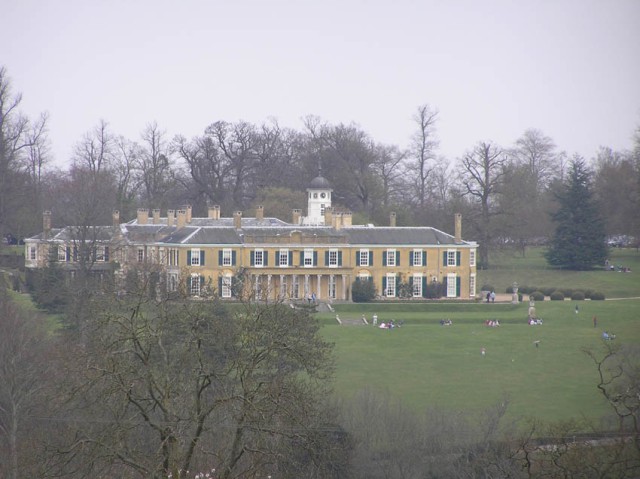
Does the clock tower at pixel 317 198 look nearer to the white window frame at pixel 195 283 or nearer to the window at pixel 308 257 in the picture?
the window at pixel 308 257

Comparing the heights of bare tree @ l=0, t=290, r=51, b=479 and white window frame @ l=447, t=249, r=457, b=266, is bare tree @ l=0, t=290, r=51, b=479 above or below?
below

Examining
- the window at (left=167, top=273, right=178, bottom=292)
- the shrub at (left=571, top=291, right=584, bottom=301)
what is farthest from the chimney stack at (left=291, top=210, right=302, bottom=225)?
the window at (left=167, top=273, right=178, bottom=292)

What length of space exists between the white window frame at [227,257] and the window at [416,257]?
10079mm

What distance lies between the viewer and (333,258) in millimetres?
58188

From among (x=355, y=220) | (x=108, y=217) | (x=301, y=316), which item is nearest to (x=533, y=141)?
(x=355, y=220)

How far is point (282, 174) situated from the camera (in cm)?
8381

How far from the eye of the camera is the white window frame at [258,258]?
189 ft

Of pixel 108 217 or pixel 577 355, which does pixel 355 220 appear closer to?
pixel 108 217

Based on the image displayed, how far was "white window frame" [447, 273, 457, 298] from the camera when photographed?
58734 mm

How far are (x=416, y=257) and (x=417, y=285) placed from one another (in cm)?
156

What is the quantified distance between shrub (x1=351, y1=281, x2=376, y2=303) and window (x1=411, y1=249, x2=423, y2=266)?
121 inches

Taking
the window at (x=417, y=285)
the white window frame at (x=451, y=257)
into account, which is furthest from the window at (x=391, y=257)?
the white window frame at (x=451, y=257)

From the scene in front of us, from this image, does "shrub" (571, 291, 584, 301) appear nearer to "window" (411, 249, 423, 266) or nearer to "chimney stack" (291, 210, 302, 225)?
"window" (411, 249, 423, 266)

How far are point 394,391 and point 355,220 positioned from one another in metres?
36.6
